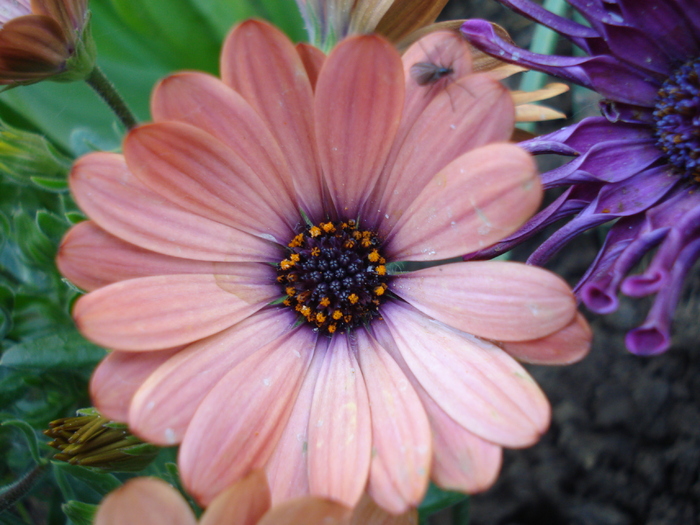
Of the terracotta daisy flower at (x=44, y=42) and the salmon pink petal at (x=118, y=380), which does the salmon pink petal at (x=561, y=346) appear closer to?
the salmon pink petal at (x=118, y=380)

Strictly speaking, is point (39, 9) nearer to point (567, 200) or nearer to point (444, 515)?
point (567, 200)

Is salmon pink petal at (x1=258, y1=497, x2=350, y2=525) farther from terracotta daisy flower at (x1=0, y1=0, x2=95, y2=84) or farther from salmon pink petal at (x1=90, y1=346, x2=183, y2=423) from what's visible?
terracotta daisy flower at (x1=0, y1=0, x2=95, y2=84)

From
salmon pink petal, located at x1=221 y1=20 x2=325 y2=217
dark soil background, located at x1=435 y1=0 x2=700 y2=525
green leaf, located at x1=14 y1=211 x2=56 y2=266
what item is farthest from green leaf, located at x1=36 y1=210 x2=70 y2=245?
dark soil background, located at x1=435 y1=0 x2=700 y2=525

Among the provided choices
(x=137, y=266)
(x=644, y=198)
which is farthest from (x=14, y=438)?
(x=644, y=198)

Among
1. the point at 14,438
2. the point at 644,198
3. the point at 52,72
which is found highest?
the point at 52,72

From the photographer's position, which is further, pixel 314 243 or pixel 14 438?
pixel 14 438

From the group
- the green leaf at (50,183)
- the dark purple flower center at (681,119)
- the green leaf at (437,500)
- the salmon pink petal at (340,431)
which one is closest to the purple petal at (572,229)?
the dark purple flower center at (681,119)

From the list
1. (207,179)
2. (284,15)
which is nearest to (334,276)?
(207,179)
